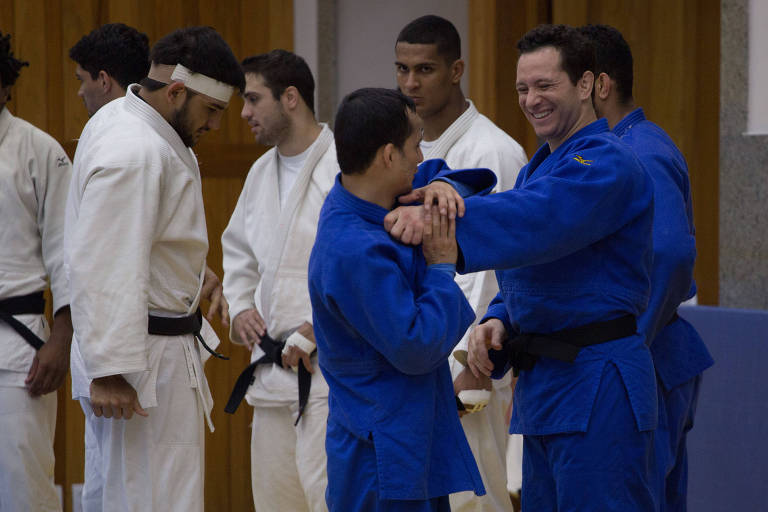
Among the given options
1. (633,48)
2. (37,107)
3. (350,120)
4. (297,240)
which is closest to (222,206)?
(37,107)

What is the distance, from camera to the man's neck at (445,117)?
12.8 feet

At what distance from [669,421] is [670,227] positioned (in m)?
0.63

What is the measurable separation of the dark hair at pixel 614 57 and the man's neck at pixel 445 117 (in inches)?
26.5

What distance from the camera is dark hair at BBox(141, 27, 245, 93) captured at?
312 cm

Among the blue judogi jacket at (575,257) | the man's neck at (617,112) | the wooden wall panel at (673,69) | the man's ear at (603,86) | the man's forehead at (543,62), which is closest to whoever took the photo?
the blue judogi jacket at (575,257)

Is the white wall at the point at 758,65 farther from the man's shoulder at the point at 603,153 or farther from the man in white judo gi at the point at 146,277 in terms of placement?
the man in white judo gi at the point at 146,277

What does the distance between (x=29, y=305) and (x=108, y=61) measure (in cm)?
97

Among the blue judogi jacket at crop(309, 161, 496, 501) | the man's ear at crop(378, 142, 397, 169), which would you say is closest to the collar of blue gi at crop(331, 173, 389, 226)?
the blue judogi jacket at crop(309, 161, 496, 501)

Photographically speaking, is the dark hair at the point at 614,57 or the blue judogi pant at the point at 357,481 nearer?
the blue judogi pant at the point at 357,481

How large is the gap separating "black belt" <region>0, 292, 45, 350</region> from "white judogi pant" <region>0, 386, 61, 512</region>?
18 cm

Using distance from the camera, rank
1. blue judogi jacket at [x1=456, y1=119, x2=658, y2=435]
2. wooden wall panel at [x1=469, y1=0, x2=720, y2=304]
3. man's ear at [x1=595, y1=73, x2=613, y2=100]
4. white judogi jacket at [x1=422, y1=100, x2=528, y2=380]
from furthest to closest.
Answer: wooden wall panel at [x1=469, y1=0, x2=720, y2=304]
white judogi jacket at [x1=422, y1=100, x2=528, y2=380]
man's ear at [x1=595, y1=73, x2=613, y2=100]
blue judogi jacket at [x1=456, y1=119, x2=658, y2=435]

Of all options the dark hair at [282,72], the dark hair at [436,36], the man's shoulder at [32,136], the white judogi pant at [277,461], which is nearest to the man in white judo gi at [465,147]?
the dark hair at [436,36]

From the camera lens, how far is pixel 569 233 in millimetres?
2396

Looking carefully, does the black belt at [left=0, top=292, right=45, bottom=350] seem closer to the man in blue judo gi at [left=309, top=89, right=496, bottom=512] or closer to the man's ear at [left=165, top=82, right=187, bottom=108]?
the man's ear at [left=165, top=82, right=187, bottom=108]
